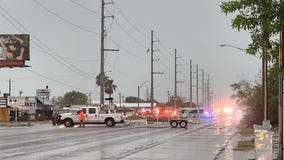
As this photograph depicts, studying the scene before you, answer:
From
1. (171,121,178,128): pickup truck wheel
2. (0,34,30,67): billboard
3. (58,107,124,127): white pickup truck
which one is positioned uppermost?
(0,34,30,67): billboard

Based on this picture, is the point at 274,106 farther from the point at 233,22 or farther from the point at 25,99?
the point at 25,99

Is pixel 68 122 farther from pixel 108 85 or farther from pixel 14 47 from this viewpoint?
pixel 108 85

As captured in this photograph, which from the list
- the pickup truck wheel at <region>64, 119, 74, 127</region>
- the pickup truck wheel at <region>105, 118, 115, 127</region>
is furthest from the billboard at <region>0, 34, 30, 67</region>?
the pickup truck wheel at <region>105, 118, 115, 127</region>

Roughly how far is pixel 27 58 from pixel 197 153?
6027cm

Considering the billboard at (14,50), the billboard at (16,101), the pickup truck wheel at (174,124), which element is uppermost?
the billboard at (14,50)

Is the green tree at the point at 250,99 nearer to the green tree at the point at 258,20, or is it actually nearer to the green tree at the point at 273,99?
the green tree at the point at 273,99

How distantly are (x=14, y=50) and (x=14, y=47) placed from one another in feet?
1.32

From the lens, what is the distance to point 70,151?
2469cm

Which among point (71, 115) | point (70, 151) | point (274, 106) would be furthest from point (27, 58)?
point (70, 151)

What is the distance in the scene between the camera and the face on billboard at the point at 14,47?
81.7 meters

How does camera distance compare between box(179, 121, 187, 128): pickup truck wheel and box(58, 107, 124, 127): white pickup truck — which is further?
box(58, 107, 124, 127): white pickup truck

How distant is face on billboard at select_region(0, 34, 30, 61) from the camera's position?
8169 centimetres

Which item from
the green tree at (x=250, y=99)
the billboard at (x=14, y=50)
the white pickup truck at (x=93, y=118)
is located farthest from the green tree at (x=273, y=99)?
the billboard at (x=14, y=50)

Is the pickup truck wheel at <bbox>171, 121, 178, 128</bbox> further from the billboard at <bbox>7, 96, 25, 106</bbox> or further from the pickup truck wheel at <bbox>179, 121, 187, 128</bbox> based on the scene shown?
the billboard at <bbox>7, 96, 25, 106</bbox>
